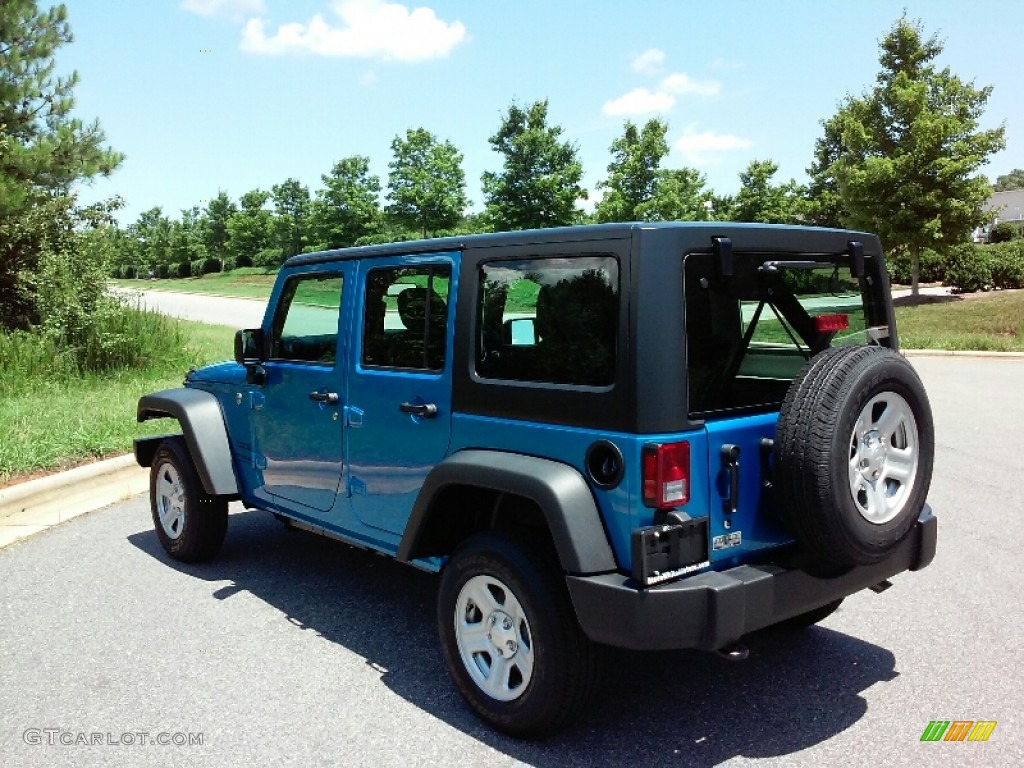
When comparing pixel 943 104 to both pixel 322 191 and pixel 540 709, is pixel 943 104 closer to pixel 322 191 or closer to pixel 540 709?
pixel 540 709

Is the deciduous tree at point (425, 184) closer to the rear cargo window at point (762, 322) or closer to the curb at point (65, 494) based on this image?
the curb at point (65, 494)

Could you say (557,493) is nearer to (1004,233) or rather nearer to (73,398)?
(73,398)

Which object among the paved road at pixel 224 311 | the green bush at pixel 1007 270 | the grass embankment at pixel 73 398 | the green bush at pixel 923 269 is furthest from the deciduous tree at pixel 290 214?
the grass embankment at pixel 73 398

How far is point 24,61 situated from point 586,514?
16.7m

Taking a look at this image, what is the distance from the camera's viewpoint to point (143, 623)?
15.2ft

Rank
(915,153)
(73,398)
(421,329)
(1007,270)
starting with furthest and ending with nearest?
(1007,270), (915,153), (73,398), (421,329)

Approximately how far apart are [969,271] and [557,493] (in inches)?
1353

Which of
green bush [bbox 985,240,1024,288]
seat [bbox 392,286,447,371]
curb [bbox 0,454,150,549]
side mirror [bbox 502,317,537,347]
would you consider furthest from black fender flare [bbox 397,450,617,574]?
green bush [bbox 985,240,1024,288]

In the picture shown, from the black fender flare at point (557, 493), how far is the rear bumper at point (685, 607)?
8 cm

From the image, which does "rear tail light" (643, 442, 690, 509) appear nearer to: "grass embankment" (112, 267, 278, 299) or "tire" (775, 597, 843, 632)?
"tire" (775, 597, 843, 632)

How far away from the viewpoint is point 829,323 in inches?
144

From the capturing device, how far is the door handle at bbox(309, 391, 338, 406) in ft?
14.4

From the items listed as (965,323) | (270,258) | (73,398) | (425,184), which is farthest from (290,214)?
(73,398)

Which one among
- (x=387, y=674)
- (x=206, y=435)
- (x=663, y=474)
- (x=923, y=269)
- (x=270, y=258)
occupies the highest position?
(x=270, y=258)
